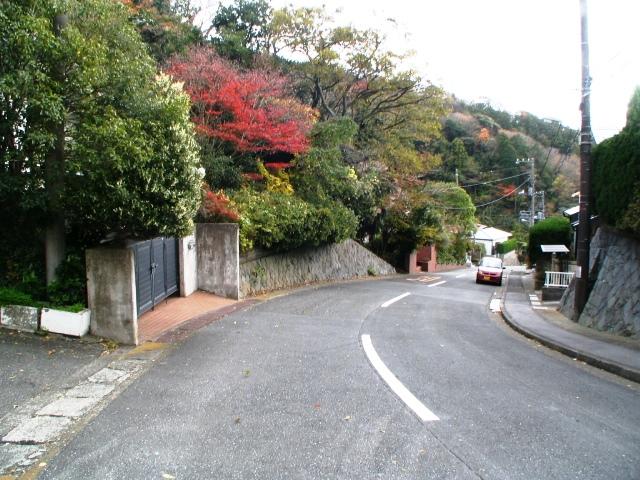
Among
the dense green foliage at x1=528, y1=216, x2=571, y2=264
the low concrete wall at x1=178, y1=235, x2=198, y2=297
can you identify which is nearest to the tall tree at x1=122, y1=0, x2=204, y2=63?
the low concrete wall at x1=178, y1=235, x2=198, y2=297

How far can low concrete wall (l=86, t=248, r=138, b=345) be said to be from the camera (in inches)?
310

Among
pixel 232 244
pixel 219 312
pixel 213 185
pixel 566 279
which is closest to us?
→ pixel 219 312

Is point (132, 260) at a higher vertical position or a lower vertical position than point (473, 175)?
lower

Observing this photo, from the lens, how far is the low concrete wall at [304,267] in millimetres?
15969

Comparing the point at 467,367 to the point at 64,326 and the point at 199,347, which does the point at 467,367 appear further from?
the point at 64,326

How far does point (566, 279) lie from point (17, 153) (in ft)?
61.4

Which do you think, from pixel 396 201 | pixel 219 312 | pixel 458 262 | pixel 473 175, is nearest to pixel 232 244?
pixel 219 312

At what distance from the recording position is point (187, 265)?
13.1 metres

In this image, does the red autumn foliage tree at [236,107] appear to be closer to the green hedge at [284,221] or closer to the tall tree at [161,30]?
the tall tree at [161,30]

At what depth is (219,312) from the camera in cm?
1176

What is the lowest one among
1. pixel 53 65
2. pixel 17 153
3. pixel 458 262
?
pixel 458 262

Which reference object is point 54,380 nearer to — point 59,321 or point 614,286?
point 59,321

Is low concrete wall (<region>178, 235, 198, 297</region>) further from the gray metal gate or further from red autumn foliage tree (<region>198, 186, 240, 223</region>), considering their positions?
red autumn foliage tree (<region>198, 186, 240, 223</region>)

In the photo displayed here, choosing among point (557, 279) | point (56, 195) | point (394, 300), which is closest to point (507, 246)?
point (557, 279)
